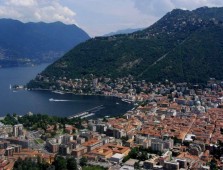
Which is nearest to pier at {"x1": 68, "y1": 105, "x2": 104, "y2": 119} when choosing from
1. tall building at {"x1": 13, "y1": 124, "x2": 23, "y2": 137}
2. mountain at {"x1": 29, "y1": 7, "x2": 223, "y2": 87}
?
tall building at {"x1": 13, "y1": 124, "x2": 23, "y2": 137}

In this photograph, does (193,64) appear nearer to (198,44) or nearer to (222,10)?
(198,44)

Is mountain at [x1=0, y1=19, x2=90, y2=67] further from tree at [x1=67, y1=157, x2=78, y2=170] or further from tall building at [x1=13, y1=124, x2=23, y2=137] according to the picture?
tree at [x1=67, y1=157, x2=78, y2=170]

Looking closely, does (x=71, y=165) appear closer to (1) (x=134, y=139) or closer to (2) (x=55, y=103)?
(1) (x=134, y=139)

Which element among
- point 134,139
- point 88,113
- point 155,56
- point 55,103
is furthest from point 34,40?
point 134,139

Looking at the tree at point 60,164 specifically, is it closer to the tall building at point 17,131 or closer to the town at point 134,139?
the town at point 134,139

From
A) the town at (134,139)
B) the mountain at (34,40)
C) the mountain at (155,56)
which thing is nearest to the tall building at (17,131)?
the town at (134,139)
